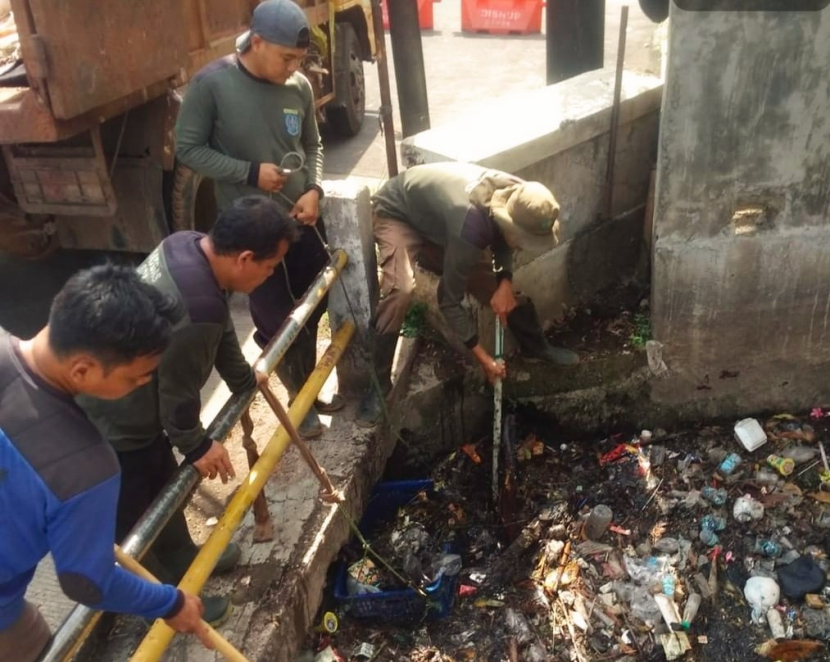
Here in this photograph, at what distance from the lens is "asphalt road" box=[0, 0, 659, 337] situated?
592 centimetres

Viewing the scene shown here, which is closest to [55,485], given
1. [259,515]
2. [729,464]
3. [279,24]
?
[259,515]

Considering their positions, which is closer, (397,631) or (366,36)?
(397,631)

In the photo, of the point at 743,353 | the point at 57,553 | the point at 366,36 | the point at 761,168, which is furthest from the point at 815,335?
the point at 366,36

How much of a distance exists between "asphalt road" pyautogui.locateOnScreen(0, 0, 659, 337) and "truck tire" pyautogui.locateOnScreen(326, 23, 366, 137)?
0.89 ft

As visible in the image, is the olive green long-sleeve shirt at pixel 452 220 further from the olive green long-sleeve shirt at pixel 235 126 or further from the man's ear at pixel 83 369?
the man's ear at pixel 83 369

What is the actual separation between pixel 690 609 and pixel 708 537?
520 mm

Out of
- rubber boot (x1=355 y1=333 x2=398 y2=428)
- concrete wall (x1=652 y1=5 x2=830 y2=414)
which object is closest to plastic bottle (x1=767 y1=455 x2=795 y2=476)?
concrete wall (x1=652 y1=5 x2=830 y2=414)

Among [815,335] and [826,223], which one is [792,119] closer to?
[826,223]

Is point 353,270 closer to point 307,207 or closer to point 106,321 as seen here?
point 307,207

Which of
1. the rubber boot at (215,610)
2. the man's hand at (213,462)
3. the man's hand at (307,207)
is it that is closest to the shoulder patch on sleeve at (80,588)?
the man's hand at (213,462)

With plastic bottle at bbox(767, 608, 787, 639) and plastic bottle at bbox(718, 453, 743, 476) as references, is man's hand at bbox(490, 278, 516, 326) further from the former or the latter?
plastic bottle at bbox(767, 608, 787, 639)

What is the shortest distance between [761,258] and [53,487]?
13.4ft

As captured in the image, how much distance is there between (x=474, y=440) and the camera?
4.88 meters

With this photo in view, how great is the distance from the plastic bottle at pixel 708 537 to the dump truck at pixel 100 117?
12.8ft
